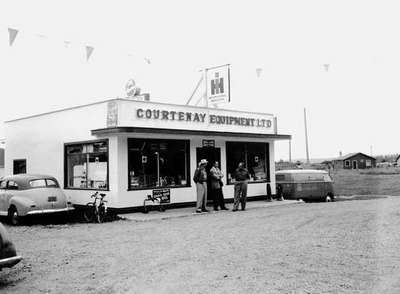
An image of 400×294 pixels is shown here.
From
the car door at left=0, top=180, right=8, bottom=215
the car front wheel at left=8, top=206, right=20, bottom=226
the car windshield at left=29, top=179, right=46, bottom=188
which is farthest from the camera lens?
the car door at left=0, top=180, right=8, bottom=215

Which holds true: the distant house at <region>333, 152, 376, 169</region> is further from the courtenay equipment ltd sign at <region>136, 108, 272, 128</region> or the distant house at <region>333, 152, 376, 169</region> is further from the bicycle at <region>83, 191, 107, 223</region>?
the bicycle at <region>83, 191, 107, 223</region>

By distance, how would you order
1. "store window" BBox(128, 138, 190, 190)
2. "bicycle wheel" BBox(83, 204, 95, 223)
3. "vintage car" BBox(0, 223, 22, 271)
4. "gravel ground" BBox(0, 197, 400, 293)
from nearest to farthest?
"gravel ground" BBox(0, 197, 400, 293), "vintage car" BBox(0, 223, 22, 271), "bicycle wheel" BBox(83, 204, 95, 223), "store window" BBox(128, 138, 190, 190)

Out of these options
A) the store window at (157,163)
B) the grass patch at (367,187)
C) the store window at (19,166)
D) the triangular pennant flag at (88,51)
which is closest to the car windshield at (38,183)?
the store window at (157,163)

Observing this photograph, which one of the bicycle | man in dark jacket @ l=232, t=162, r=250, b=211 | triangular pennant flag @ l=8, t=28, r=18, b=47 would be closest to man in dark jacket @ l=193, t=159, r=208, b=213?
man in dark jacket @ l=232, t=162, r=250, b=211

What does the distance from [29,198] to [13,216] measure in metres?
0.95

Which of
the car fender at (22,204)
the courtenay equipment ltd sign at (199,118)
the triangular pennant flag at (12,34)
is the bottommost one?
the car fender at (22,204)

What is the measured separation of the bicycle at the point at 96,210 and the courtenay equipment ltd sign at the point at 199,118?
3.03 meters

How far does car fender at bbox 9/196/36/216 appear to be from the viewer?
14773 millimetres

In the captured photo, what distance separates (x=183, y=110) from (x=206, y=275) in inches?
445

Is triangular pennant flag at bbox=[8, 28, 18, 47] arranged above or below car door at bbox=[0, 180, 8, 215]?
above

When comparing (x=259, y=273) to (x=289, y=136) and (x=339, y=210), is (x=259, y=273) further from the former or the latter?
(x=289, y=136)

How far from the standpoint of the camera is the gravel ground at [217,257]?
666 centimetres

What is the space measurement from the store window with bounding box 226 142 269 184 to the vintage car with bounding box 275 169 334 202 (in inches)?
44.9

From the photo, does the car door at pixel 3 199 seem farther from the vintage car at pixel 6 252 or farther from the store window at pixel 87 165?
the vintage car at pixel 6 252
